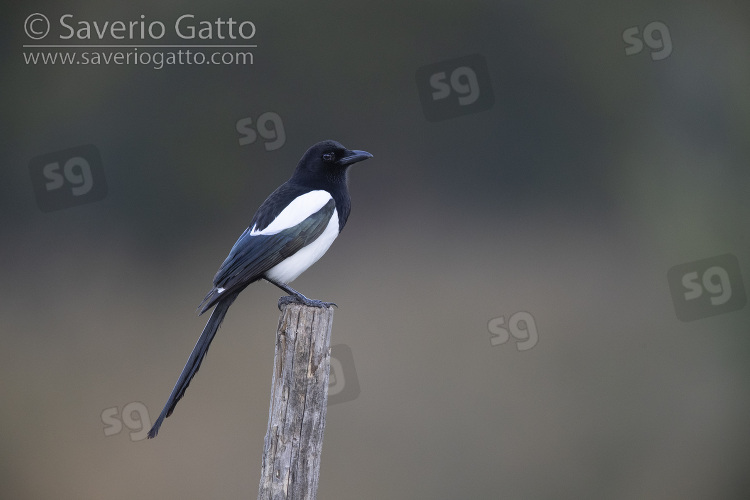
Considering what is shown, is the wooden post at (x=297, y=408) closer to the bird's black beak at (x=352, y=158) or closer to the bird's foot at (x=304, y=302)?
the bird's foot at (x=304, y=302)

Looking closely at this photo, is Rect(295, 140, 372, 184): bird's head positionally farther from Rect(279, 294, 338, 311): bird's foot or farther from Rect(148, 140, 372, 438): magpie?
Rect(279, 294, 338, 311): bird's foot

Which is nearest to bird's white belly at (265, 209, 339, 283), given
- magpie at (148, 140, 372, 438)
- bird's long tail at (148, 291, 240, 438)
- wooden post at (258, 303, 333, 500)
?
magpie at (148, 140, 372, 438)

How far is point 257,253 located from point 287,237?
11 cm

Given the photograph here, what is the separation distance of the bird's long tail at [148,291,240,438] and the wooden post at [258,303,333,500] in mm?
243

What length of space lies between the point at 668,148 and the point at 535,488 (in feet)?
9.29

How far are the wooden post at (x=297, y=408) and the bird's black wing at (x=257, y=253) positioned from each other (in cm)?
25

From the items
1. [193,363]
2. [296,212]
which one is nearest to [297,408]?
[193,363]

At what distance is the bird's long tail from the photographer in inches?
96.9

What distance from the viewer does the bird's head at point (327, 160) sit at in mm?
2979

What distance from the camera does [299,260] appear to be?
2.79m

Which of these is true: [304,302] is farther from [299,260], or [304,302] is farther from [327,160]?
[327,160]

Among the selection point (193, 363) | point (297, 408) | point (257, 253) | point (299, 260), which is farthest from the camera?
point (299, 260)

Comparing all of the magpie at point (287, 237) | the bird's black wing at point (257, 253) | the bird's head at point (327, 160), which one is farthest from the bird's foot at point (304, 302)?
the bird's head at point (327, 160)

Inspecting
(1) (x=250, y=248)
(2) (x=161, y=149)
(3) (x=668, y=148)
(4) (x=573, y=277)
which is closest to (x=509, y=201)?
(4) (x=573, y=277)
